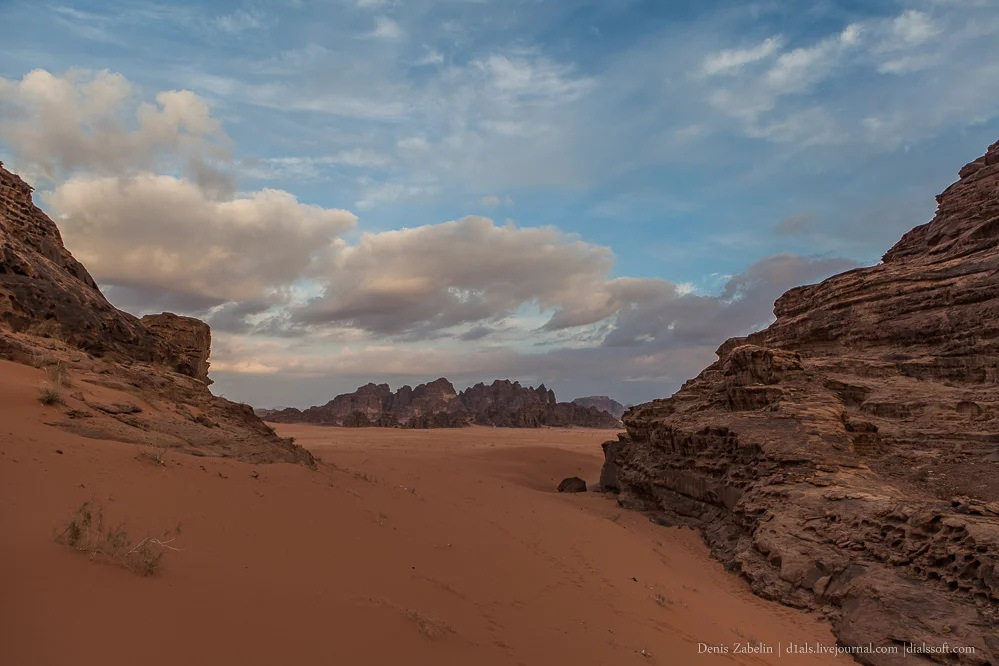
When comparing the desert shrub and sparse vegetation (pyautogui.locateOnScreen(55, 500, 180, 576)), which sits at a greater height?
the desert shrub

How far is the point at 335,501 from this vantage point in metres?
7.73

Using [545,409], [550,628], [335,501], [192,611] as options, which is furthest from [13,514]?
[545,409]

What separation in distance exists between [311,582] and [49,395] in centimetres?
575

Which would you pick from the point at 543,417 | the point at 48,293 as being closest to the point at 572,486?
the point at 48,293

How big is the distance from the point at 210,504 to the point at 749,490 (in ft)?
37.6

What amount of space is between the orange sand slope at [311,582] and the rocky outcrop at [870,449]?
1262mm

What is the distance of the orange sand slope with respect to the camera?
3200 millimetres

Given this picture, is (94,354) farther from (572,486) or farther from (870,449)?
(572,486)

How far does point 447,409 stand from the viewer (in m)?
95.4

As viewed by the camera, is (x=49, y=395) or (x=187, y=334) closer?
(x=49, y=395)

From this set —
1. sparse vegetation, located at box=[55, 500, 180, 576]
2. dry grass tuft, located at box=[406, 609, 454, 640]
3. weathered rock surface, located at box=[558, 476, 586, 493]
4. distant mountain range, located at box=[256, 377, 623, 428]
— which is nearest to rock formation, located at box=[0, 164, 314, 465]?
sparse vegetation, located at box=[55, 500, 180, 576]

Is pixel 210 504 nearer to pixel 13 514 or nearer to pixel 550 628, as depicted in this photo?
pixel 13 514

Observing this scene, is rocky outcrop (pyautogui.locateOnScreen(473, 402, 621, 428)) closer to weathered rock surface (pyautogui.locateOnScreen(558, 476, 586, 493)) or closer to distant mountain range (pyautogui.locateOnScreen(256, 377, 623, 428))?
distant mountain range (pyautogui.locateOnScreen(256, 377, 623, 428))

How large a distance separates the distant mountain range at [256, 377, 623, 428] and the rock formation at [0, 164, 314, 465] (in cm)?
5649
